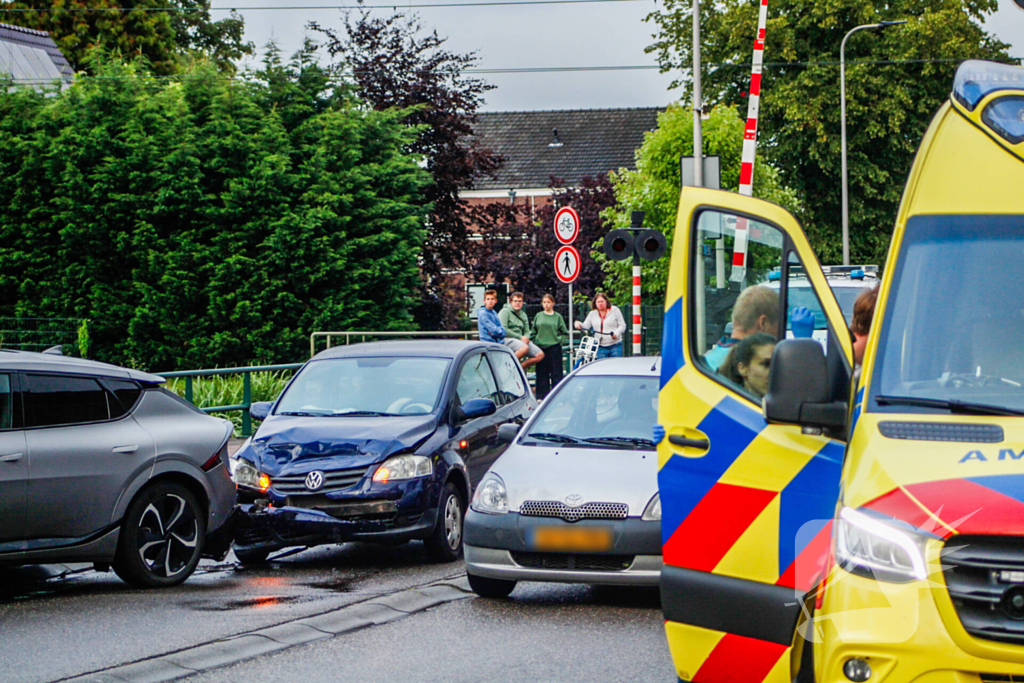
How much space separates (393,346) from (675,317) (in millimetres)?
6105

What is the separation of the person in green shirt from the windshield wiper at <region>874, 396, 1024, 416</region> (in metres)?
15.2

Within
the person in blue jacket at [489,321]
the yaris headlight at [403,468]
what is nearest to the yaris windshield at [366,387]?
the yaris headlight at [403,468]

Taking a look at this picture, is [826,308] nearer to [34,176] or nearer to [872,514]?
[872,514]

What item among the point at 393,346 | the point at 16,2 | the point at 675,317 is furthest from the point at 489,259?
the point at 675,317

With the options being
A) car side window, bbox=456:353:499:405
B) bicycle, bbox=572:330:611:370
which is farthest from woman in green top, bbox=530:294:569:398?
car side window, bbox=456:353:499:405

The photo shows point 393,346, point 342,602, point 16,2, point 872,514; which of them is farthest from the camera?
point 16,2

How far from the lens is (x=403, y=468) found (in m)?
9.40

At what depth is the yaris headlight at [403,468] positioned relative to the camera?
9320 millimetres

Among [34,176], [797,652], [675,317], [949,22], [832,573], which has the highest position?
[949,22]

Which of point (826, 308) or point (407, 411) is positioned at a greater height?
point (826, 308)

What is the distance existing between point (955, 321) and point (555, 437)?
485 centimetres

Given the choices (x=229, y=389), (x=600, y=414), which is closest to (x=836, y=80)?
(x=229, y=389)

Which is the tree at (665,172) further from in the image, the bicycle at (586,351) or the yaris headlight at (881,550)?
the yaris headlight at (881,550)

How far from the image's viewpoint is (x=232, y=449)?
1587 centimetres
